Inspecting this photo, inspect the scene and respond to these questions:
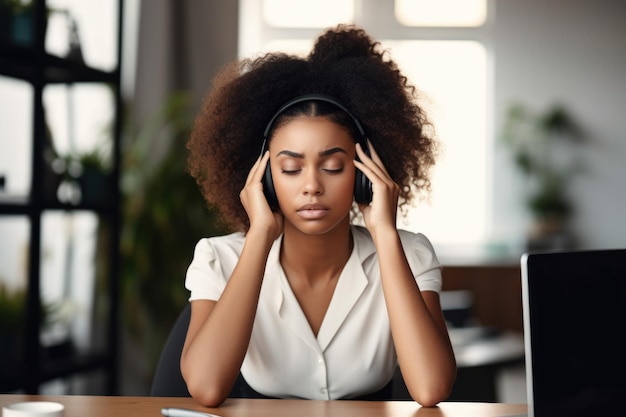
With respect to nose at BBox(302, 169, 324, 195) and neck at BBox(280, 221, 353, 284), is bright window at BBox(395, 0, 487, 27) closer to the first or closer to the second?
neck at BBox(280, 221, 353, 284)

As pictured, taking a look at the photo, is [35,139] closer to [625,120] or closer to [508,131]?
[508,131]

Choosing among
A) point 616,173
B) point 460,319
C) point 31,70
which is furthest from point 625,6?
point 31,70

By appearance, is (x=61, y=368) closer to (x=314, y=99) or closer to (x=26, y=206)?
(x=26, y=206)

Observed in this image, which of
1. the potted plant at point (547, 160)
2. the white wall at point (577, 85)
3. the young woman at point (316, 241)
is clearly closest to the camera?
the young woman at point (316, 241)

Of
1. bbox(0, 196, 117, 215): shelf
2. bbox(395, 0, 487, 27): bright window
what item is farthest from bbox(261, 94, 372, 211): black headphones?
bbox(395, 0, 487, 27): bright window

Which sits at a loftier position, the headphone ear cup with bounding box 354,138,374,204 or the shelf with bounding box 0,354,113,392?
the headphone ear cup with bounding box 354,138,374,204

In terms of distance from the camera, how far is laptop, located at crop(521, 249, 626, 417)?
37.0 inches

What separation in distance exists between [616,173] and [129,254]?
4.41 metres

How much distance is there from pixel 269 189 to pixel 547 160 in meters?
5.40

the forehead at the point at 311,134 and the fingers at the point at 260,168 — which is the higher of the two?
the forehead at the point at 311,134

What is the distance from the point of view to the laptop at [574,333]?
0.94 m

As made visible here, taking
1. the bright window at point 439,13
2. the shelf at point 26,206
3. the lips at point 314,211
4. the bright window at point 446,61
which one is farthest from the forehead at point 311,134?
the bright window at point 439,13

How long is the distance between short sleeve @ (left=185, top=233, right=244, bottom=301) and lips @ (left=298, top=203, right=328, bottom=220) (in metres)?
0.24

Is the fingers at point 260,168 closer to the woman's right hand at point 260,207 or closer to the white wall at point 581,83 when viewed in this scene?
the woman's right hand at point 260,207
